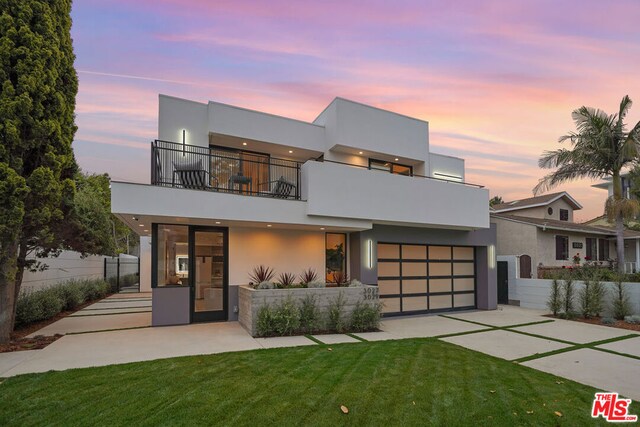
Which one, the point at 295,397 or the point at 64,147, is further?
the point at 64,147

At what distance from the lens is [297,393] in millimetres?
5027

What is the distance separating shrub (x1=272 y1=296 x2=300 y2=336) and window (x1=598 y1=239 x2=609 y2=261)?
22156mm

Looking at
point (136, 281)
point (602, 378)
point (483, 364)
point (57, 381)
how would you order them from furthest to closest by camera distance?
point (136, 281), point (483, 364), point (602, 378), point (57, 381)

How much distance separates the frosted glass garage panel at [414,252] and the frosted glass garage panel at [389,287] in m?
1.07

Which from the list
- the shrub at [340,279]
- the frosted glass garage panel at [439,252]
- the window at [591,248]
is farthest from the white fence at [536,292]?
the window at [591,248]

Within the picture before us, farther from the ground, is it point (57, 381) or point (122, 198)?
point (122, 198)

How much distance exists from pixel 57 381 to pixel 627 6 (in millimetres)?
15213

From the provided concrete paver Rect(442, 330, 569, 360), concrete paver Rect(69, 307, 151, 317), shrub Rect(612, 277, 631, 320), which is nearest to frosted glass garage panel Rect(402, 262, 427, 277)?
concrete paver Rect(442, 330, 569, 360)

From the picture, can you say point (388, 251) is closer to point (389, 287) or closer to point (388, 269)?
point (388, 269)

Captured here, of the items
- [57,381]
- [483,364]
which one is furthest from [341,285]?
[57,381]

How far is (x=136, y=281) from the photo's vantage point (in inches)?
1060

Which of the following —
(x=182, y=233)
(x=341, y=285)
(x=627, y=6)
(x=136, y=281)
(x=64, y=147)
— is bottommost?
(x=136, y=281)

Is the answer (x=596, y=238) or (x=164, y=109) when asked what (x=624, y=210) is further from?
(x=164, y=109)

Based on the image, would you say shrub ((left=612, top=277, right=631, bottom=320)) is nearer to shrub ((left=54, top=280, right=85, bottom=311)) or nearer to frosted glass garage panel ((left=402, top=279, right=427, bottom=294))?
frosted glass garage panel ((left=402, top=279, right=427, bottom=294))
